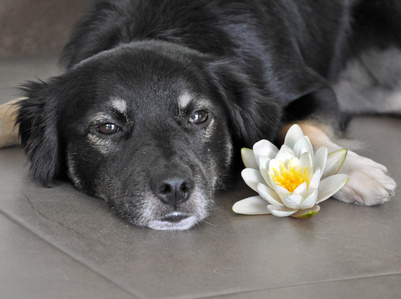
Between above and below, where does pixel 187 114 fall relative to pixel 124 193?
above

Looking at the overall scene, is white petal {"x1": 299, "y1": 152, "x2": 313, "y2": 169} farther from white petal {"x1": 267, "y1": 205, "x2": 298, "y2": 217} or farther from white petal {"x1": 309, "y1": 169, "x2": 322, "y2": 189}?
white petal {"x1": 267, "y1": 205, "x2": 298, "y2": 217}

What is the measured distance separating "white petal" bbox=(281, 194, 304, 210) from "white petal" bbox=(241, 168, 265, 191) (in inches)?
7.4

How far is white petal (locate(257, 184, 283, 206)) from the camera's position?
2.40 meters

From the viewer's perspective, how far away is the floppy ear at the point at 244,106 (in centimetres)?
285

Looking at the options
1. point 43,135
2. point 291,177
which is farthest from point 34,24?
point 291,177

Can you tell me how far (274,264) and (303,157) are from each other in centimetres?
51

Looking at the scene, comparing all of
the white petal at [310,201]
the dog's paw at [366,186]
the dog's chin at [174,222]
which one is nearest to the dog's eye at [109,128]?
the dog's chin at [174,222]

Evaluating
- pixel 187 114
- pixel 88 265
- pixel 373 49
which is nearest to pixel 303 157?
pixel 187 114

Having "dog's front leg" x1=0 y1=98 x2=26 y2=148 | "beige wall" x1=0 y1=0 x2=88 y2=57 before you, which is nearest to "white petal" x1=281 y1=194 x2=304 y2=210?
"dog's front leg" x1=0 y1=98 x2=26 y2=148

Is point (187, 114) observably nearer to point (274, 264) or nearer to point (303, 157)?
point (303, 157)

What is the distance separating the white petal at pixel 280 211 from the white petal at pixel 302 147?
23 cm

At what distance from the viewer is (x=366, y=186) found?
8.45 ft

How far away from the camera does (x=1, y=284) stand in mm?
1896

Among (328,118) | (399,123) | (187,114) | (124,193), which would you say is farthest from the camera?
(399,123)
